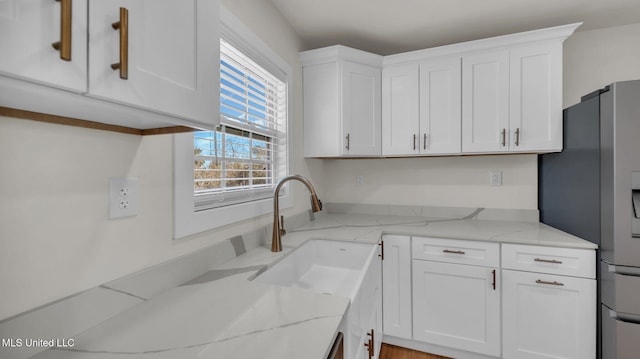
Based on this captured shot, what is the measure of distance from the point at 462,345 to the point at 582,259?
894 mm

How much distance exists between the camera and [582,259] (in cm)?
153

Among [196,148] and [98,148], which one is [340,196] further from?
[98,148]

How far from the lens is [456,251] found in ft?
5.83

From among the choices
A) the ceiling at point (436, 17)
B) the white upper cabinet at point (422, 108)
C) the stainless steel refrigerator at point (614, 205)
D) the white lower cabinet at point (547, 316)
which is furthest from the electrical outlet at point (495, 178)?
the ceiling at point (436, 17)

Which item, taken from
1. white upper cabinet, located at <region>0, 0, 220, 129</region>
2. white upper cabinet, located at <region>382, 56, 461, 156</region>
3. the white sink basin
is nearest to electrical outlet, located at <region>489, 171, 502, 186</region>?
white upper cabinet, located at <region>382, 56, 461, 156</region>

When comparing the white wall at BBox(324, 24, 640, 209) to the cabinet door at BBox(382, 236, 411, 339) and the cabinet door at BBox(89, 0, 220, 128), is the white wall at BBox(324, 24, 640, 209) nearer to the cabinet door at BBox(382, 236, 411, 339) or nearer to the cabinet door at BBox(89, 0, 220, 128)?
the cabinet door at BBox(382, 236, 411, 339)

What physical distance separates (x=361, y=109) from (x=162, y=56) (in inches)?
69.0

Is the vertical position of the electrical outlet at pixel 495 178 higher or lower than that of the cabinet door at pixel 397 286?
higher

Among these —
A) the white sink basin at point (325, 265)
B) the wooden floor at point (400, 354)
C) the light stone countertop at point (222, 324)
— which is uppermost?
the light stone countertop at point (222, 324)

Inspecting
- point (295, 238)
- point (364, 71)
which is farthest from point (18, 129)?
point (364, 71)

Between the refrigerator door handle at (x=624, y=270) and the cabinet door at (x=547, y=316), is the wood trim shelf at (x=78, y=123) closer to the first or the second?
the cabinet door at (x=547, y=316)

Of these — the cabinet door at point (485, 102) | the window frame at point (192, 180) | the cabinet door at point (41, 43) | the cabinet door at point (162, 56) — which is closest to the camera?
the cabinet door at point (41, 43)

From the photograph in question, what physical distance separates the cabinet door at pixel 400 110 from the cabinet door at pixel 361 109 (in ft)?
0.20

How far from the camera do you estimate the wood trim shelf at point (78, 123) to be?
616 mm
